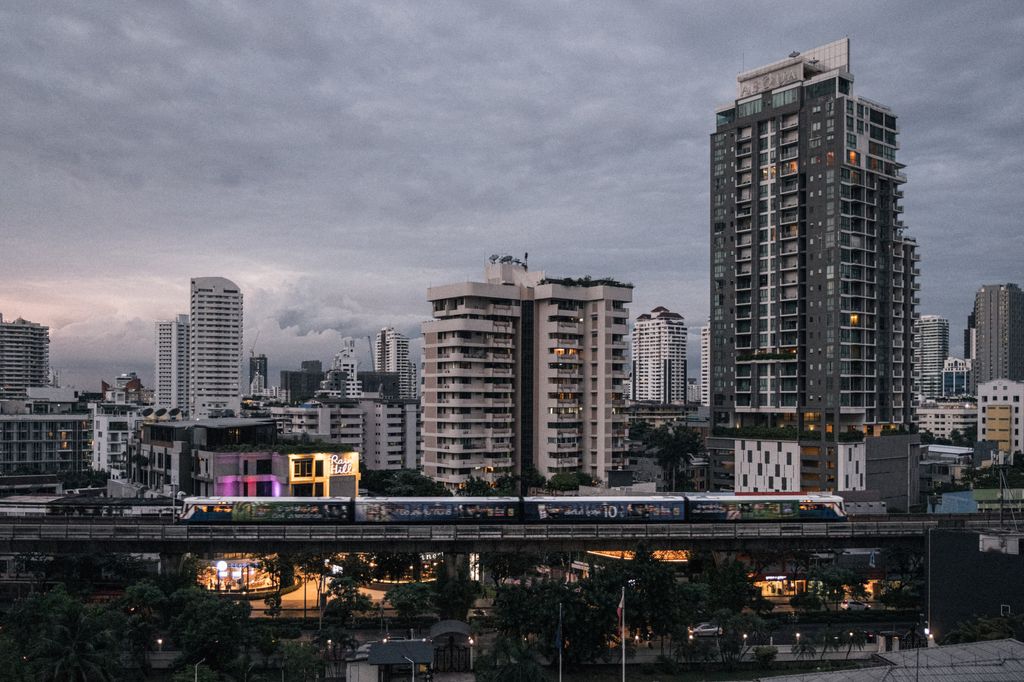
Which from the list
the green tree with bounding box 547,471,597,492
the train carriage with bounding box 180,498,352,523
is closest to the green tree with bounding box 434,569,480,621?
the train carriage with bounding box 180,498,352,523

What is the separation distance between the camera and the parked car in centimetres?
5638

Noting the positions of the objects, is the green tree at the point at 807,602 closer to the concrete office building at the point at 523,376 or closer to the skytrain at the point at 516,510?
the skytrain at the point at 516,510

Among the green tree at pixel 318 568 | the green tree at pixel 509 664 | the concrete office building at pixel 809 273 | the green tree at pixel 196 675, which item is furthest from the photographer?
the concrete office building at pixel 809 273

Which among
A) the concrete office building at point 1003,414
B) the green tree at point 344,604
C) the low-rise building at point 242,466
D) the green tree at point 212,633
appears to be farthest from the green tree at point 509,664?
the concrete office building at point 1003,414

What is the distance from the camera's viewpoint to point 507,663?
4259 cm

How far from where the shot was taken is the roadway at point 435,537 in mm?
59781

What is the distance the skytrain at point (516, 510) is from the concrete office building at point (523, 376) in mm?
41635

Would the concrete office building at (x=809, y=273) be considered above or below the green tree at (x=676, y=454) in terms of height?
above

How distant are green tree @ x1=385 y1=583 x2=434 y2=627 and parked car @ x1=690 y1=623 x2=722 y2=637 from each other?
1825cm

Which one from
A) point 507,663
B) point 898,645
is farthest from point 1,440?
point 898,645

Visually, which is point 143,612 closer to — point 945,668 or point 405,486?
point 945,668

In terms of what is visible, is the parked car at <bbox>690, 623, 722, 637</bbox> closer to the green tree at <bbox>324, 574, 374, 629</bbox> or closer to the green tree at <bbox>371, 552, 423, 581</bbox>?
the green tree at <bbox>324, 574, 374, 629</bbox>

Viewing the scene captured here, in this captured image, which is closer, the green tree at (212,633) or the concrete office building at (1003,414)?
the green tree at (212,633)

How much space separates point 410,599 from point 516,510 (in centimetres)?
1171
